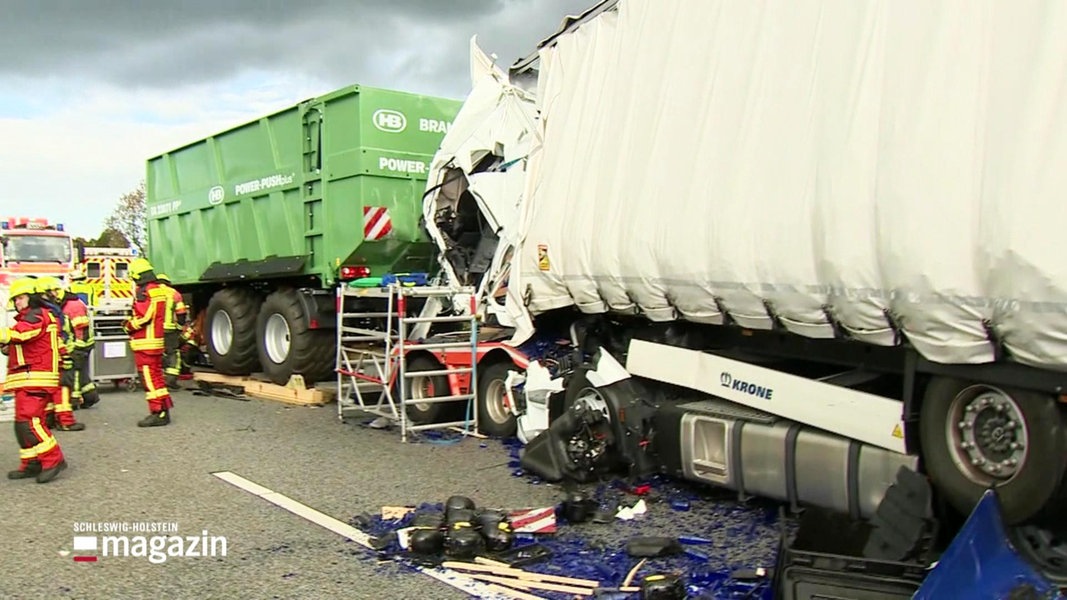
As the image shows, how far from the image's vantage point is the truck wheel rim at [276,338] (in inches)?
449

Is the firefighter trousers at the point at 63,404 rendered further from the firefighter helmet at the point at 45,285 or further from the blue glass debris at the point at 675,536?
the blue glass debris at the point at 675,536

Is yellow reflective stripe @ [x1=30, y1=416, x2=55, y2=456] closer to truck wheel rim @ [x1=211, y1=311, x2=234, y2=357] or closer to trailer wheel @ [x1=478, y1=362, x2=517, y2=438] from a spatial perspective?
trailer wheel @ [x1=478, y1=362, x2=517, y2=438]

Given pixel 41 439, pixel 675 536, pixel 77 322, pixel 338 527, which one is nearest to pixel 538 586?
pixel 675 536

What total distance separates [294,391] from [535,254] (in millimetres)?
4964

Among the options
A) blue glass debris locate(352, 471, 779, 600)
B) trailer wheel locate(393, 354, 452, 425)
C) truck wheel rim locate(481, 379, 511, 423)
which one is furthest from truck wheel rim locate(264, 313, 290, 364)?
blue glass debris locate(352, 471, 779, 600)

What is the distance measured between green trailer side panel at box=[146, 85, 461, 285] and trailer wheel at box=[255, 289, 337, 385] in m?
0.42

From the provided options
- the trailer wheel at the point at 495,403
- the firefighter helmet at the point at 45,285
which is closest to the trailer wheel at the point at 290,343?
the trailer wheel at the point at 495,403

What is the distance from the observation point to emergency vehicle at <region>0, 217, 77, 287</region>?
2264cm

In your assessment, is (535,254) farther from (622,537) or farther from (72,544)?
(72,544)

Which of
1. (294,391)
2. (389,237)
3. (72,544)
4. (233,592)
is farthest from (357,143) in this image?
(233,592)

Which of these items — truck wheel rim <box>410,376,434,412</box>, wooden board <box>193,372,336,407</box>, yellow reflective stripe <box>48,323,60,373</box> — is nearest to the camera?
yellow reflective stripe <box>48,323,60,373</box>

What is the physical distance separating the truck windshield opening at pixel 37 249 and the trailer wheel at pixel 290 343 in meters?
14.5

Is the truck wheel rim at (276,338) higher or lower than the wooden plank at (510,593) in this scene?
higher

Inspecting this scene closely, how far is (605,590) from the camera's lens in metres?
4.35
